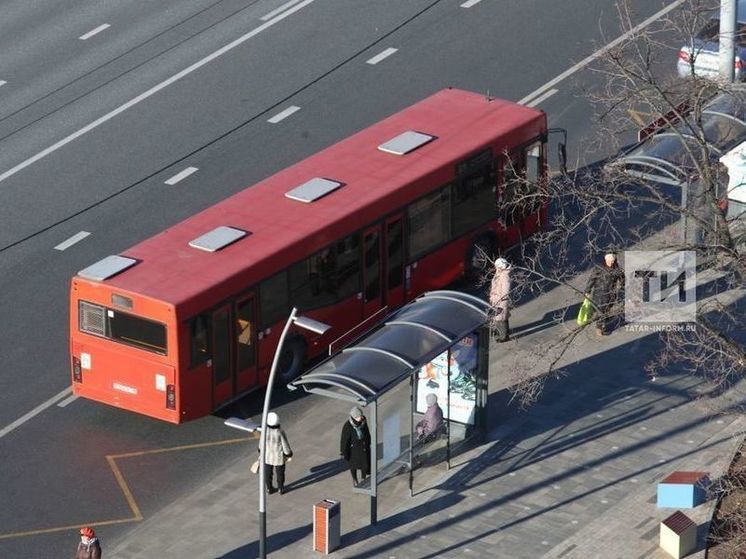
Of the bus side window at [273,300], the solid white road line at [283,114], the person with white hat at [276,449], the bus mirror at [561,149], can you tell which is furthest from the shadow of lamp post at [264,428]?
the solid white road line at [283,114]

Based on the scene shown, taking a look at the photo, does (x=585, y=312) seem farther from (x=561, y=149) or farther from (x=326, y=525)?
(x=326, y=525)

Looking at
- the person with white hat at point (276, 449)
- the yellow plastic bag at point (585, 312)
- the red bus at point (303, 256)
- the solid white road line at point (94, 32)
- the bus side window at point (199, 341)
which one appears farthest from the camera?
the solid white road line at point (94, 32)

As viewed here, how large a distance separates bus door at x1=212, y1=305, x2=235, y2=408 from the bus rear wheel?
60.7 inches

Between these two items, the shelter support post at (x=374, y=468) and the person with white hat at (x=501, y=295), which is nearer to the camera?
the shelter support post at (x=374, y=468)

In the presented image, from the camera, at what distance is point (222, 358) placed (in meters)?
35.1

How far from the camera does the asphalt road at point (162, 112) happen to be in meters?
35.7

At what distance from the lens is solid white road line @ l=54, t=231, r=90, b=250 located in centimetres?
4200

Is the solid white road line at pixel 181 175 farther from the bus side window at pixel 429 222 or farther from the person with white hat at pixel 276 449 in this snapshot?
the person with white hat at pixel 276 449

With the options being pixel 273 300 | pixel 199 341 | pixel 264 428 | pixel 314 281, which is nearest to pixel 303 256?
pixel 314 281

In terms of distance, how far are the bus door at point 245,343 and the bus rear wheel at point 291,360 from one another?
0.96 metres

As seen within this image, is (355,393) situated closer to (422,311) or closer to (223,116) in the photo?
(422,311)

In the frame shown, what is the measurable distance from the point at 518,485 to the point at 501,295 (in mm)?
5016

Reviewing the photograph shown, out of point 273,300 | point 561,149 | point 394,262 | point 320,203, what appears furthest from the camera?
point 561,149

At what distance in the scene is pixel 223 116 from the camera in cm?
4756
